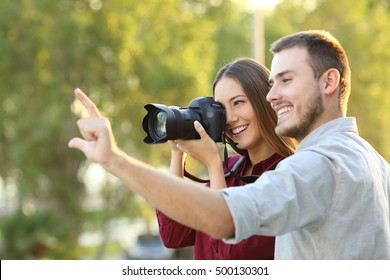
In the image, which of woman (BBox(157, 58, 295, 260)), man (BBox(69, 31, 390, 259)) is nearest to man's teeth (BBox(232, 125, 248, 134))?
woman (BBox(157, 58, 295, 260))

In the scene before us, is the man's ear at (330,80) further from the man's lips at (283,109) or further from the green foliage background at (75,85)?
the green foliage background at (75,85)

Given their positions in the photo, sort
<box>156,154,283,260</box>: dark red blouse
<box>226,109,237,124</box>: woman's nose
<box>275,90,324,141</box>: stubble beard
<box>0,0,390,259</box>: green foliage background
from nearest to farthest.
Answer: <box>275,90,324,141</box>: stubble beard < <box>156,154,283,260</box>: dark red blouse < <box>226,109,237,124</box>: woman's nose < <box>0,0,390,259</box>: green foliage background

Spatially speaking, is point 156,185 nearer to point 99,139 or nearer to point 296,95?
point 99,139

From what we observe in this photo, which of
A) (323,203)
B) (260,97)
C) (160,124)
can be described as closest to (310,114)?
(323,203)

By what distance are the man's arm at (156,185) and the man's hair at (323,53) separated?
0.66 meters

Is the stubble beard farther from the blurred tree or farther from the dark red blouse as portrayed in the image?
the blurred tree

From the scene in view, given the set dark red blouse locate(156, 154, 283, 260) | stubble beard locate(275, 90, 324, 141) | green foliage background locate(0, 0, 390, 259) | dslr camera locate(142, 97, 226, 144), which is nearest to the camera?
stubble beard locate(275, 90, 324, 141)

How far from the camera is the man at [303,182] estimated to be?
87.5 inches

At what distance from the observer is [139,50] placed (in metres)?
18.9

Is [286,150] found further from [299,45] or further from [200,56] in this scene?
[200,56]

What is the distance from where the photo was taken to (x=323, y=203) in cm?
237

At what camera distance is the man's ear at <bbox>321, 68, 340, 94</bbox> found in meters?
2.63

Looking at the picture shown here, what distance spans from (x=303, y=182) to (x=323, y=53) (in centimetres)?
54

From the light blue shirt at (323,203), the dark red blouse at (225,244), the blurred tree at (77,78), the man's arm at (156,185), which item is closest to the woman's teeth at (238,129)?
the dark red blouse at (225,244)
